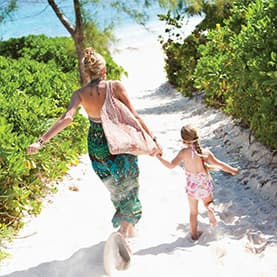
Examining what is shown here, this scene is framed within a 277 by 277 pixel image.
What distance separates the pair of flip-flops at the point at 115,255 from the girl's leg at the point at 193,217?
687 mm

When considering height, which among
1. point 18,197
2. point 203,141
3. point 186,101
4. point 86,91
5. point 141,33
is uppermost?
point 86,91

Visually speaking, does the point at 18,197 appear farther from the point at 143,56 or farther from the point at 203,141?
the point at 143,56

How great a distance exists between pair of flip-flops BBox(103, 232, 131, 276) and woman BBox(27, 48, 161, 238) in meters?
0.34

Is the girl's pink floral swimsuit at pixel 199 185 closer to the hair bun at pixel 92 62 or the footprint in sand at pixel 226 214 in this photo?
the footprint in sand at pixel 226 214

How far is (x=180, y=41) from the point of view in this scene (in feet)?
45.5

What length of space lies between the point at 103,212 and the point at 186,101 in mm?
7061

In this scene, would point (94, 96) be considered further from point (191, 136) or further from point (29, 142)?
point (29, 142)

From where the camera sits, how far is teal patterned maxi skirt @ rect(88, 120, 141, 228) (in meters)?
3.90

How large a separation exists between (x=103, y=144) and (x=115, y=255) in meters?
0.83

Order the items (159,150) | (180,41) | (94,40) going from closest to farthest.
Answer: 1. (159,150)
2. (94,40)
3. (180,41)

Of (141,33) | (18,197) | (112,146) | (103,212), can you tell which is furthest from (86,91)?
(141,33)

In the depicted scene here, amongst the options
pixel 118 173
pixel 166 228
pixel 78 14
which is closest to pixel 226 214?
pixel 166 228

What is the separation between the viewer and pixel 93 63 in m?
3.76

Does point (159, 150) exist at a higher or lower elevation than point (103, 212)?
higher
